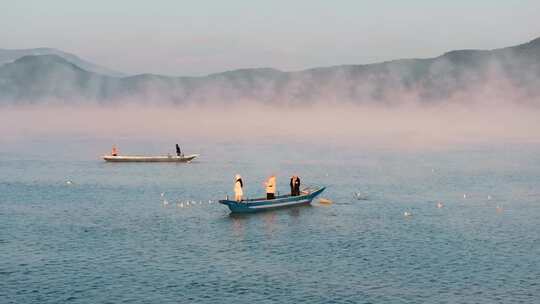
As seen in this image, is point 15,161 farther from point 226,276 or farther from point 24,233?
point 226,276

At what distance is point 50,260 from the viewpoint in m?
50.6

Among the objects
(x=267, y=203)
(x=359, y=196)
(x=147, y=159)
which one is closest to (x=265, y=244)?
(x=267, y=203)

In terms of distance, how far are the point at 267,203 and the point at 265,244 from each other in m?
16.0

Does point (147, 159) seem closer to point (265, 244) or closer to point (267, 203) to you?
point (267, 203)

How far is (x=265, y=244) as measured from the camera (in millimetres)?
56344

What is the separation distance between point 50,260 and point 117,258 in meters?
4.41

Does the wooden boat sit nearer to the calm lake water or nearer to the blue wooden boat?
the calm lake water

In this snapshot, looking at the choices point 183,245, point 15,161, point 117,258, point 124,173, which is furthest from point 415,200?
point 15,161

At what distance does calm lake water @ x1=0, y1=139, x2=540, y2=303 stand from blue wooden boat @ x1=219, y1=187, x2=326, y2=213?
1.07 m

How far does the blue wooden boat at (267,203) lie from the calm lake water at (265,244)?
1.07m

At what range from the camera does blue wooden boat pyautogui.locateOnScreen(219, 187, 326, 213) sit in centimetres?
6988

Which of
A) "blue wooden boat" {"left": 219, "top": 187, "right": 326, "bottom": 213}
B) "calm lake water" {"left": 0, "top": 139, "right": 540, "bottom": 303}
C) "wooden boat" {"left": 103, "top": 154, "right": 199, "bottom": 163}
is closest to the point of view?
"calm lake water" {"left": 0, "top": 139, "right": 540, "bottom": 303}

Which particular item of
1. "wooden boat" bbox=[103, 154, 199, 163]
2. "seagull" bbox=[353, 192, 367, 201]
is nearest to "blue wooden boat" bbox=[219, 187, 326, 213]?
"seagull" bbox=[353, 192, 367, 201]

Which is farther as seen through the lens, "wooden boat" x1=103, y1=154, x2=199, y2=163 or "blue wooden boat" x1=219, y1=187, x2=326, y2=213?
"wooden boat" x1=103, y1=154, x2=199, y2=163
